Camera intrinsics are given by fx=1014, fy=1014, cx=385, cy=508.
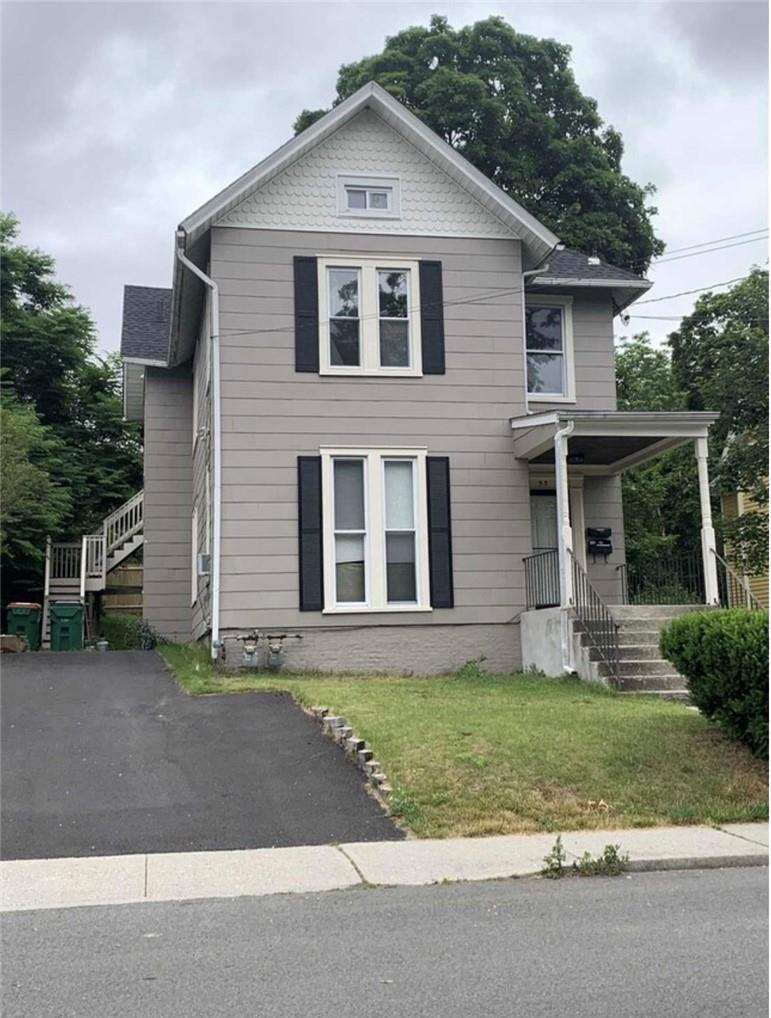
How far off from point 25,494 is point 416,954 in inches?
605

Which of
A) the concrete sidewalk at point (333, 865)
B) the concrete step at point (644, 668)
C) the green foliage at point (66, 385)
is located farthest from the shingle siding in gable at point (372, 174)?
the green foliage at point (66, 385)

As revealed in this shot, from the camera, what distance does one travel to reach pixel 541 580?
14.7 m

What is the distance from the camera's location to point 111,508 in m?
27.8

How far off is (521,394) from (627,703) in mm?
5679

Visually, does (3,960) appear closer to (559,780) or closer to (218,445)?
(559,780)

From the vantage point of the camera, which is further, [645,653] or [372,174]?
[372,174]

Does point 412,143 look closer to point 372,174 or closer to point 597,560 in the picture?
point 372,174

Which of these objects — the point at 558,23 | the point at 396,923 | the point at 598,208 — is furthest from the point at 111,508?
the point at 396,923

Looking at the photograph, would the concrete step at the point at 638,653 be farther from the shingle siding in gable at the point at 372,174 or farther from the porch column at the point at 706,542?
the shingle siding in gable at the point at 372,174

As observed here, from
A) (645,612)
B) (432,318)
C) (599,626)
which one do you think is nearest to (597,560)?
(645,612)

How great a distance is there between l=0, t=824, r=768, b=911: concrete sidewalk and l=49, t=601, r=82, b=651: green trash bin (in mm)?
12460

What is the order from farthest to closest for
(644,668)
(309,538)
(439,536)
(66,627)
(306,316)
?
(66,627), (306,316), (439,536), (309,538), (644,668)

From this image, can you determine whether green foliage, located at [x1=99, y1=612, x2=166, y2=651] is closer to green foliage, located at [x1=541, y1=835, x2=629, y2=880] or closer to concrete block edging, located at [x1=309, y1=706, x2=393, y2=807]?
concrete block edging, located at [x1=309, y1=706, x2=393, y2=807]

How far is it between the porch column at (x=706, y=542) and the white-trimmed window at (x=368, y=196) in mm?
5652
